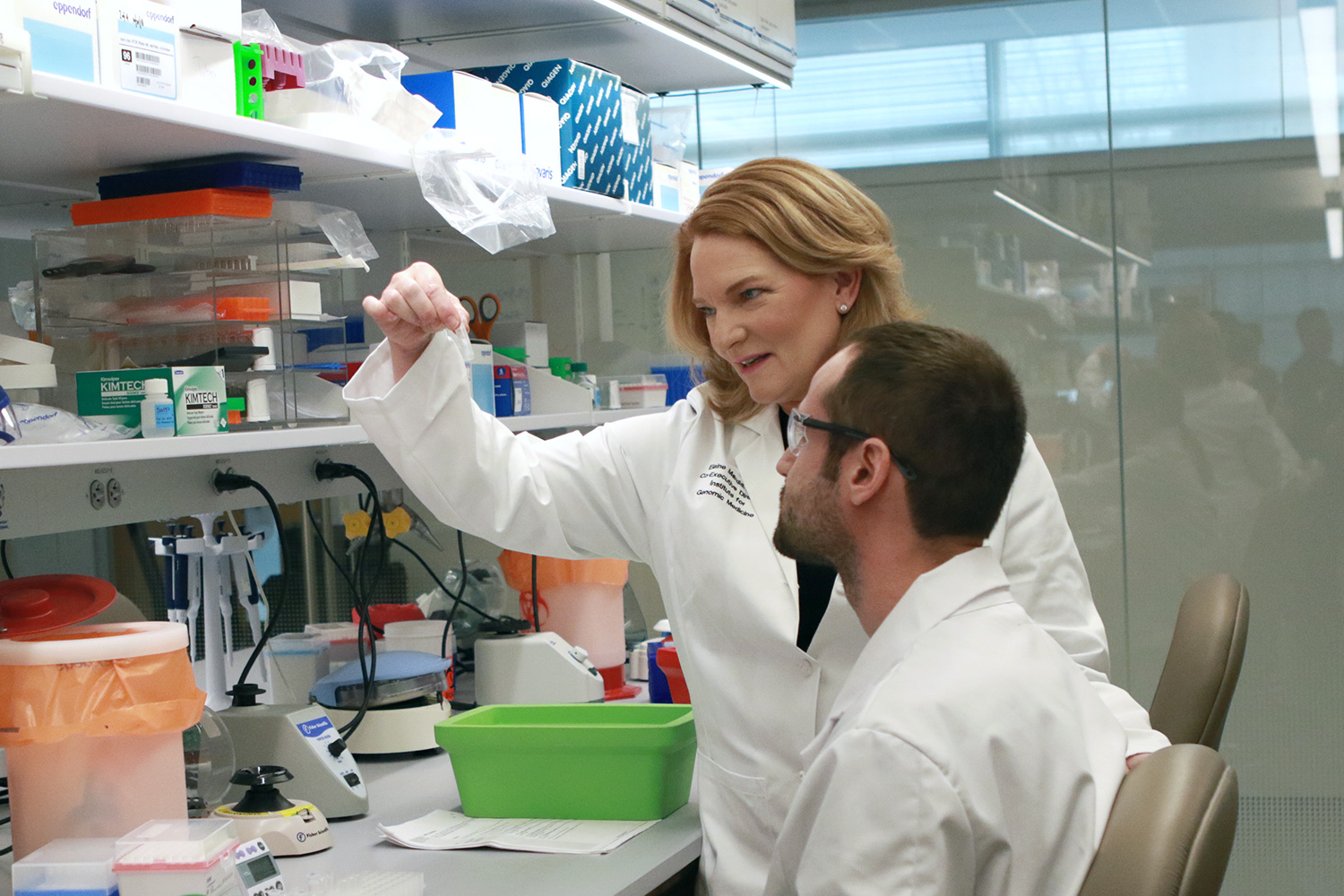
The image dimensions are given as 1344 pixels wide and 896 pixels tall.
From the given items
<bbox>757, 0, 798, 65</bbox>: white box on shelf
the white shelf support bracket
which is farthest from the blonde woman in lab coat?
the white shelf support bracket

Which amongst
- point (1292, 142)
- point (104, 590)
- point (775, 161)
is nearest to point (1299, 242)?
point (1292, 142)

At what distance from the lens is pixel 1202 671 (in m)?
1.74

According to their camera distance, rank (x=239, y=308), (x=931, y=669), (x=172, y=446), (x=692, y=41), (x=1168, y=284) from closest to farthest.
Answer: (x=931, y=669) < (x=172, y=446) < (x=239, y=308) < (x=692, y=41) < (x=1168, y=284)

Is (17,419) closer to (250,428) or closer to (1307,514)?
(250,428)

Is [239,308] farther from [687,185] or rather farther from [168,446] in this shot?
[687,185]

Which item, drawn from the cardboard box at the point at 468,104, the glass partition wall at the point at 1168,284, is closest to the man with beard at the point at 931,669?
the cardboard box at the point at 468,104

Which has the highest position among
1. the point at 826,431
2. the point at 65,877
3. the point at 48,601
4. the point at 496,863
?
the point at 826,431

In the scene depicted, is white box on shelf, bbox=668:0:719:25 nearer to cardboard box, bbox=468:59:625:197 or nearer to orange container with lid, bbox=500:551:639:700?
cardboard box, bbox=468:59:625:197

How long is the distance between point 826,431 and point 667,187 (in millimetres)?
1487

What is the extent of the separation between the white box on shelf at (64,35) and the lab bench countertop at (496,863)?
845 millimetres

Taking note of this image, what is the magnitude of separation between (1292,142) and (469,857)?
281cm

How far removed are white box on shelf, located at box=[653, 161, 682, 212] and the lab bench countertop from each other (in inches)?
51.8

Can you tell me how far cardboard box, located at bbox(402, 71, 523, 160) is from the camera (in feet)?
6.11

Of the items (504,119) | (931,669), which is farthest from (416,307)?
(931,669)
